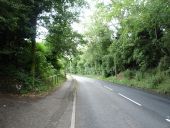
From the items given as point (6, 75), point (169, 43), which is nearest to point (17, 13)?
point (6, 75)

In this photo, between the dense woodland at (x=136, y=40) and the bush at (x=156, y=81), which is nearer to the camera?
the dense woodland at (x=136, y=40)

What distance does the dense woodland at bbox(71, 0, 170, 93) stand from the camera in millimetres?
23734

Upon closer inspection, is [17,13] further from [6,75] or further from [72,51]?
[72,51]

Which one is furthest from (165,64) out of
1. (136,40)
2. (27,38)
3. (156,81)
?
(27,38)

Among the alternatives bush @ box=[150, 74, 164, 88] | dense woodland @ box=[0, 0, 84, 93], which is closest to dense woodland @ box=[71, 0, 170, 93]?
bush @ box=[150, 74, 164, 88]

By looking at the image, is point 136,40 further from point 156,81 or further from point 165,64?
point 156,81

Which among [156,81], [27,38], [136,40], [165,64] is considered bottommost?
[156,81]

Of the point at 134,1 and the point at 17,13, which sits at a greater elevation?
the point at 134,1

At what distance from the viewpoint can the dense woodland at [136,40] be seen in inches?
934

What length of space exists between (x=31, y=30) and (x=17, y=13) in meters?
2.96

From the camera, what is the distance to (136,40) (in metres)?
34.8

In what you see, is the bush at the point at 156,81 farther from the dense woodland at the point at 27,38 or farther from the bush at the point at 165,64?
the dense woodland at the point at 27,38

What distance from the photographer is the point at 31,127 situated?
9.00 metres

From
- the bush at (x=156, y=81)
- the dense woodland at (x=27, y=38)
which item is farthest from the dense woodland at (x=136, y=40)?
the dense woodland at (x=27, y=38)
